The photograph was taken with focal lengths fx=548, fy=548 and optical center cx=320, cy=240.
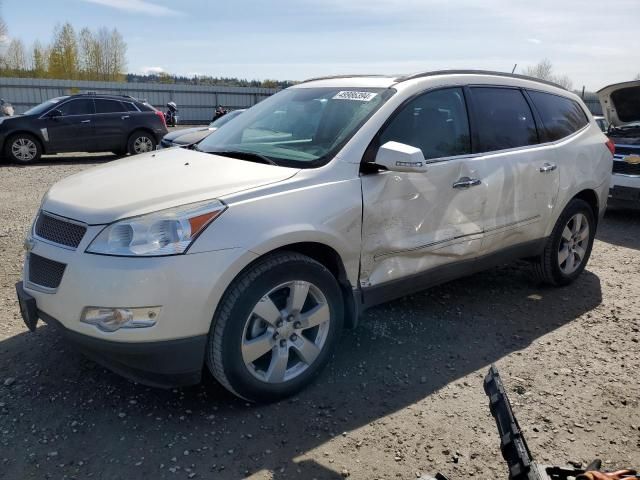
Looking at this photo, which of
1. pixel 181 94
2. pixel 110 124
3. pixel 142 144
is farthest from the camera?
pixel 181 94

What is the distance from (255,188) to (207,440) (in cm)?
130

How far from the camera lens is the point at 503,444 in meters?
2.05

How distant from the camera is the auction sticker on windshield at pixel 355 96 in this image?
358cm

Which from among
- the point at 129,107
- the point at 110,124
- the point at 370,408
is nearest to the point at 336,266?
the point at 370,408

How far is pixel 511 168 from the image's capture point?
410 centimetres

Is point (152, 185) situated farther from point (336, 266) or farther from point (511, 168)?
point (511, 168)

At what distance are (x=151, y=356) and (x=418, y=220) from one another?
6.01ft

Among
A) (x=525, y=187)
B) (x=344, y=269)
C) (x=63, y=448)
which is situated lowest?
(x=63, y=448)

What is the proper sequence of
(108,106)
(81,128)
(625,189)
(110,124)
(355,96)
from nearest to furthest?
(355,96) → (625,189) → (81,128) → (110,124) → (108,106)

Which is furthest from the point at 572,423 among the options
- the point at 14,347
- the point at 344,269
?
the point at 14,347

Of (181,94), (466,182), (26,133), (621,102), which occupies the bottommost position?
(26,133)

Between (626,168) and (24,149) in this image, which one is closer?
(626,168)

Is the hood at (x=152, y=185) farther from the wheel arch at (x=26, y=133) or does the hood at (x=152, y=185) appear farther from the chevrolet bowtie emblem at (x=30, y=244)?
the wheel arch at (x=26, y=133)

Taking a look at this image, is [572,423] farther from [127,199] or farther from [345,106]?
[127,199]
